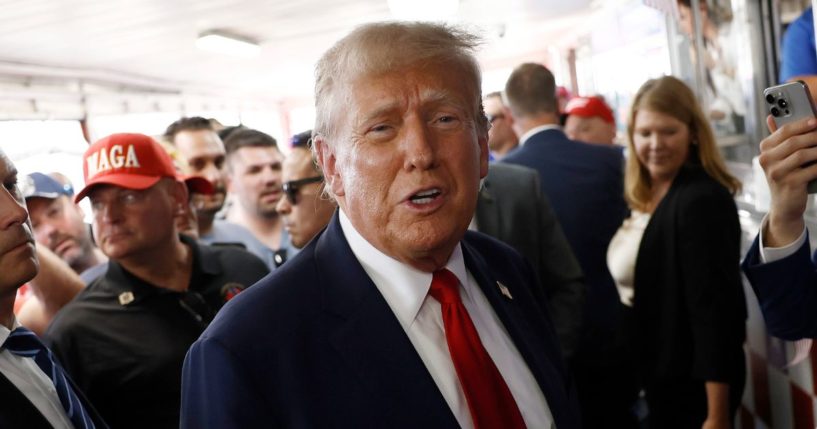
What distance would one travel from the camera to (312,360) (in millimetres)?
1127

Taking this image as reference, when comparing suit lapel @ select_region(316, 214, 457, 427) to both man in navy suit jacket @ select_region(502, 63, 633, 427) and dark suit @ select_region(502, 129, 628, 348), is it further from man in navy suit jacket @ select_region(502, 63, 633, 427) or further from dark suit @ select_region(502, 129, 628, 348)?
dark suit @ select_region(502, 129, 628, 348)

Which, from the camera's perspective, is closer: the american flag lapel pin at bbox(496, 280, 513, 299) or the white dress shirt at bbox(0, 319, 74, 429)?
the white dress shirt at bbox(0, 319, 74, 429)

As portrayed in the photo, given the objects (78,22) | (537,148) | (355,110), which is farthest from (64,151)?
(355,110)

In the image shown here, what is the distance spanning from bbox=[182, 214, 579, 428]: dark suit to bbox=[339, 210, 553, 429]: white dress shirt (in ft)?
0.13

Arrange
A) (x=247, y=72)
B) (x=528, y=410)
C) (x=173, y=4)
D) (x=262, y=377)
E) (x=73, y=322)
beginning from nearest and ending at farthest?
(x=262, y=377)
(x=528, y=410)
(x=73, y=322)
(x=173, y=4)
(x=247, y=72)

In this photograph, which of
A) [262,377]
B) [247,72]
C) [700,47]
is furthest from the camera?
[247,72]

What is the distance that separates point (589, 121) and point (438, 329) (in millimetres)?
3880

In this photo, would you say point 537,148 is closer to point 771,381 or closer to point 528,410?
point 771,381

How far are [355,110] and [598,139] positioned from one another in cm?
393

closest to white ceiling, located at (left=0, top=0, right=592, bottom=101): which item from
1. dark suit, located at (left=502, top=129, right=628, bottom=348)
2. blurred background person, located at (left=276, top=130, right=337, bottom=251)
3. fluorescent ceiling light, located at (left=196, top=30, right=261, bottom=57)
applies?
fluorescent ceiling light, located at (left=196, top=30, right=261, bottom=57)

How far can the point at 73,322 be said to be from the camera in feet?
6.27

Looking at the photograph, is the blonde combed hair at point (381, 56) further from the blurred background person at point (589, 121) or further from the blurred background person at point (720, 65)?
the blurred background person at point (589, 121)

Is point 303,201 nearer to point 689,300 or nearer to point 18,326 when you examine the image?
point 18,326

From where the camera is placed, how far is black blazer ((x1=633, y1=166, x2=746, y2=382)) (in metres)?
2.27
